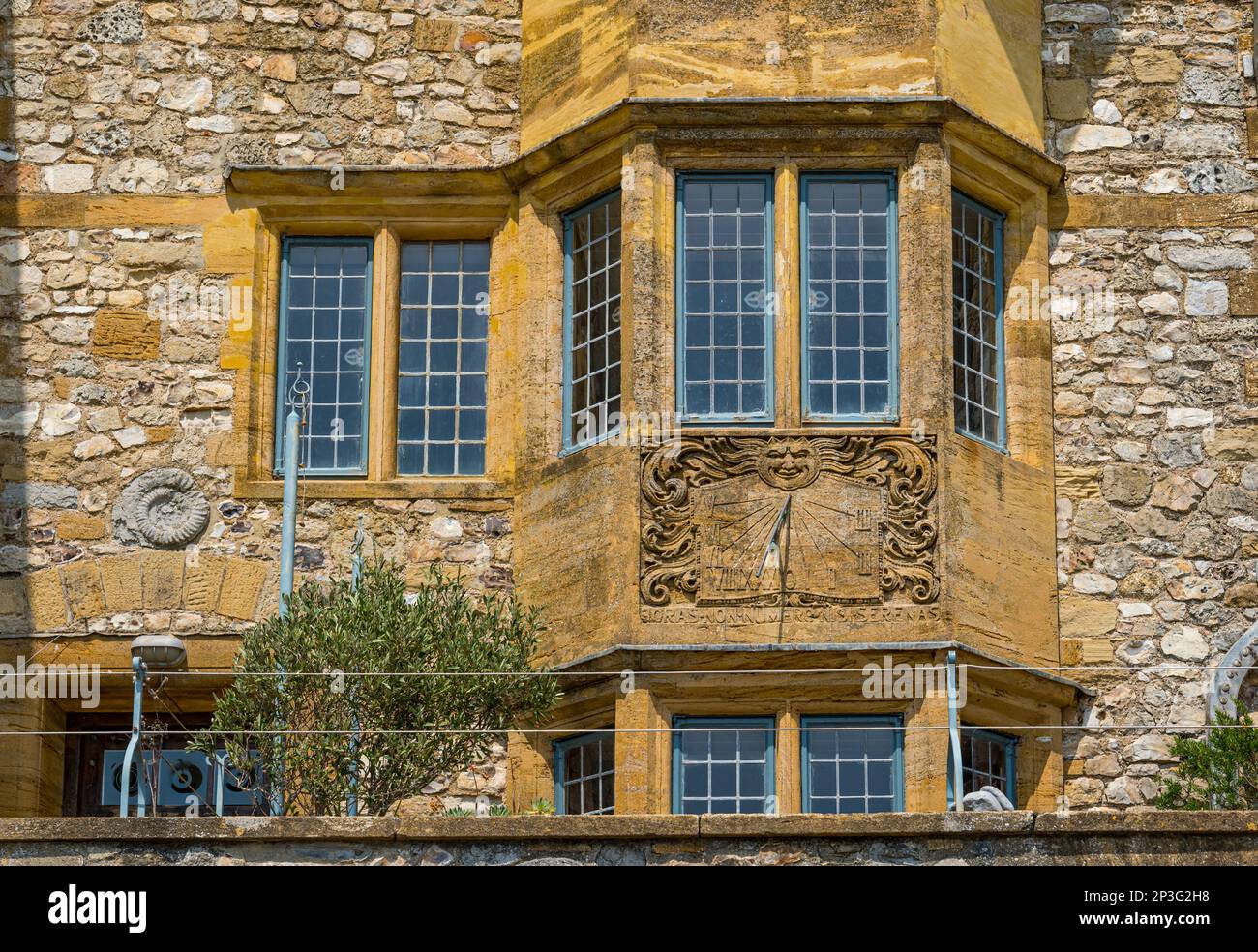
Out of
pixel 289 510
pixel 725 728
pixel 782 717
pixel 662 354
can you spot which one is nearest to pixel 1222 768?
pixel 782 717

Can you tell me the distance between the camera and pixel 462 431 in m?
19.6

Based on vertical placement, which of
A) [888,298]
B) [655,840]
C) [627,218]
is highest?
[627,218]

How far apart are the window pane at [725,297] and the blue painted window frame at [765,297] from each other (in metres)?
0.01

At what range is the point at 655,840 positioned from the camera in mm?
13977

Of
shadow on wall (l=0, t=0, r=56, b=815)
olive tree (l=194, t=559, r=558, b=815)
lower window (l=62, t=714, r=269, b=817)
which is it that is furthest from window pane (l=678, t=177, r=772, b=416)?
shadow on wall (l=0, t=0, r=56, b=815)

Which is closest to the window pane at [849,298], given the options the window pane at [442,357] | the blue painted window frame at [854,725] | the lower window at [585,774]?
the blue painted window frame at [854,725]

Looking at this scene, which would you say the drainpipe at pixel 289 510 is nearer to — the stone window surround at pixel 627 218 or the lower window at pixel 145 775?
the stone window surround at pixel 627 218

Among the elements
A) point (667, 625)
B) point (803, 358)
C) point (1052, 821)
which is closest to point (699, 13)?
point (803, 358)

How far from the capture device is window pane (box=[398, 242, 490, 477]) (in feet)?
64.1

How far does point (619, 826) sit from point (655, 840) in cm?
19

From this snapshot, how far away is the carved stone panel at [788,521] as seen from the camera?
59.0 feet

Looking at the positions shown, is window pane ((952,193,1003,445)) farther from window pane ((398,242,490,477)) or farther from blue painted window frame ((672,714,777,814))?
window pane ((398,242,490,477))

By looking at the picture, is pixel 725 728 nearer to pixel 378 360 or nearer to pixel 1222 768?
pixel 1222 768
